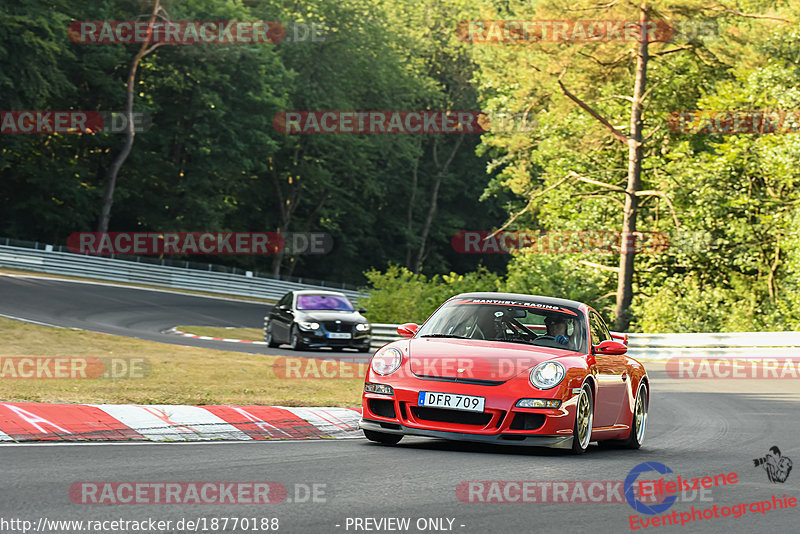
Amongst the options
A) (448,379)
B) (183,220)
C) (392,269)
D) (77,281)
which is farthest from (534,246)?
(448,379)

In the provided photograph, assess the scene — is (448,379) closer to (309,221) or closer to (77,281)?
(77,281)

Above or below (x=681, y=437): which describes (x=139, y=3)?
above

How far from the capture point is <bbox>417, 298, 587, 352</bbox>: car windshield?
10.8 meters

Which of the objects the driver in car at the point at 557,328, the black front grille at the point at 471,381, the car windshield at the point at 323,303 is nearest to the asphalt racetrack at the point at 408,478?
the black front grille at the point at 471,381

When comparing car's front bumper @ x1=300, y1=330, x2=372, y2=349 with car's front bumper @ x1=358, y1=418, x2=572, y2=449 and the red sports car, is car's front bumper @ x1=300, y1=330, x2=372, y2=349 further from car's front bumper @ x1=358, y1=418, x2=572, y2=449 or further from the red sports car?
car's front bumper @ x1=358, y1=418, x2=572, y2=449

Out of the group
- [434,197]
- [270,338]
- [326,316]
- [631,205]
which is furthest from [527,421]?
[434,197]

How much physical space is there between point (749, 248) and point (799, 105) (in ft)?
16.2

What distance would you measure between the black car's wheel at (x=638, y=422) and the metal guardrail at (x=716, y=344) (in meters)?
13.5

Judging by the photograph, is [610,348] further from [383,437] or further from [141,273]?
[141,273]

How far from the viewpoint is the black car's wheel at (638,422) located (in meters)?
11.4

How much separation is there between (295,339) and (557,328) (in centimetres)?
1721

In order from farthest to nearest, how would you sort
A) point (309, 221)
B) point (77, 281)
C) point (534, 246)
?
point (309, 221) → point (77, 281) → point (534, 246)

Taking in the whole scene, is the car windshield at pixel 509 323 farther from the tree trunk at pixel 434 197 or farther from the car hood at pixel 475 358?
the tree trunk at pixel 434 197

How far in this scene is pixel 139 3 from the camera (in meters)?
59.3
